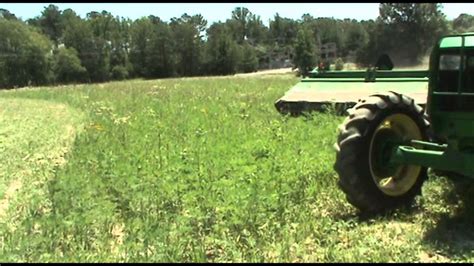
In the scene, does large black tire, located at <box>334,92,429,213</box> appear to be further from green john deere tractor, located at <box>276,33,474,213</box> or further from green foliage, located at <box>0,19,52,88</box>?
green foliage, located at <box>0,19,52,88</box>

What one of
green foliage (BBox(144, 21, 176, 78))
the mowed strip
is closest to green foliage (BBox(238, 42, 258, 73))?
green foliage (BBox(144, 21, 176, 78))

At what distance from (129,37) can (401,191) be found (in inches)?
3035

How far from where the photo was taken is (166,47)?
7756 centimetres

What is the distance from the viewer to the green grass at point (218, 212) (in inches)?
183

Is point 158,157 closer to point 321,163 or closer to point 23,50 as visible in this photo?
point 321,163

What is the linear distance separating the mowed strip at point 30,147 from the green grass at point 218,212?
0.14 m

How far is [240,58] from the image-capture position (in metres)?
80.6

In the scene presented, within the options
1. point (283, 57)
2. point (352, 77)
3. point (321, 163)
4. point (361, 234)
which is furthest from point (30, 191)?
point (283, 57)

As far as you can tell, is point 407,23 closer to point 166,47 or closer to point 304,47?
point 304,47

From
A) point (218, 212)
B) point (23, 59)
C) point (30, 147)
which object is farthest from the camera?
point (23, 59)

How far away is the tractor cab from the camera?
5258mm

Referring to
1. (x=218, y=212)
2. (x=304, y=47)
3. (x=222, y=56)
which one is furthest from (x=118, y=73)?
(x=218, y=212)

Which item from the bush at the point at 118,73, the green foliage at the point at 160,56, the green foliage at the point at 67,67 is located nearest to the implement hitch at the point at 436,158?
the green foliage at the point at 67,67

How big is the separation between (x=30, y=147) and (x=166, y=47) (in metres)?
68.1
